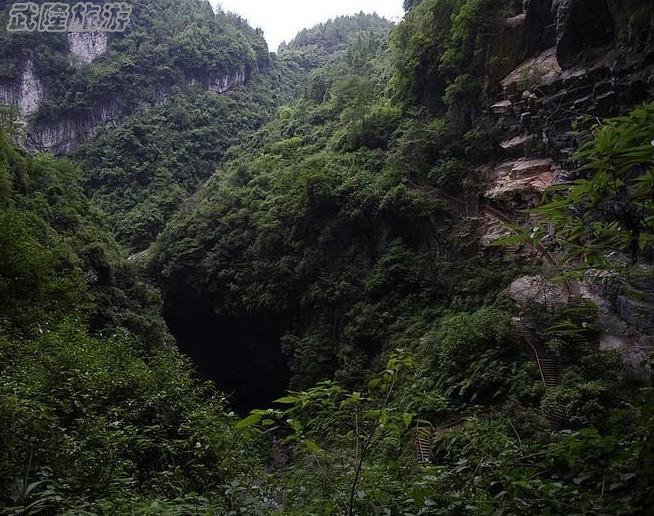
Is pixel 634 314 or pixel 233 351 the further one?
pixel 233 351

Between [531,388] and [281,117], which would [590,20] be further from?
[281,117]

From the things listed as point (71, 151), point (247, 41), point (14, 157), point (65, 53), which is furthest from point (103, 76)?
point (14, 157)

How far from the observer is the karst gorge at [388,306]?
209cm

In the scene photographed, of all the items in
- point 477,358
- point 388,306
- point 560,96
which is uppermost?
point 560,96

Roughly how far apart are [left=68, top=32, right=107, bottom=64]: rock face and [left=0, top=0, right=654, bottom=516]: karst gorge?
2545cm

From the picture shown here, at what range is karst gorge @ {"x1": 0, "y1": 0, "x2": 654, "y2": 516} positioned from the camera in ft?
6.87

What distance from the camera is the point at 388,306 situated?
51.4 ft

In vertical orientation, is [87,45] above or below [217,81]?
above

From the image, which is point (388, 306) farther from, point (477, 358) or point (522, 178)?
point (522, 178)

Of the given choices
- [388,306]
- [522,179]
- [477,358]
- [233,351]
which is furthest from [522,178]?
[233,351]

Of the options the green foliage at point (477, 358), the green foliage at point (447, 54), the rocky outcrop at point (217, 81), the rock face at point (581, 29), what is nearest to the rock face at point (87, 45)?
the rocky outcrop at point (217, 81)

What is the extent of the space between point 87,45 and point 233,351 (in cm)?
4467

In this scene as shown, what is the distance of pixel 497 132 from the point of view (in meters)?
15.4

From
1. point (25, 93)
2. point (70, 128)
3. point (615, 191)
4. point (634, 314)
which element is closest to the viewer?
point (615, 191)
